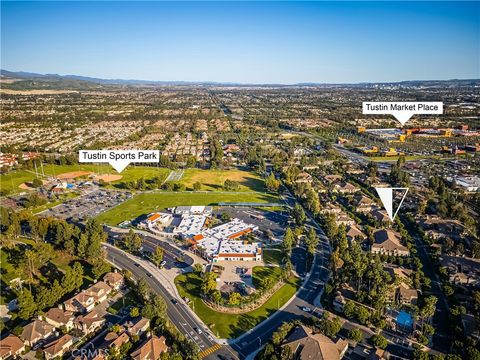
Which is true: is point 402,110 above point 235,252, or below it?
above

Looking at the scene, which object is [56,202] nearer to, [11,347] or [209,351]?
[11,347]

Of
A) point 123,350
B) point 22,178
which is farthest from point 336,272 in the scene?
point 22,178

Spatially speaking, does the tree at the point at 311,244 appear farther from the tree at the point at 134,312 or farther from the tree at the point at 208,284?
the tree at the point at 134,312

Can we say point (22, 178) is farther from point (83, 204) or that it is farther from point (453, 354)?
point (453, 354)

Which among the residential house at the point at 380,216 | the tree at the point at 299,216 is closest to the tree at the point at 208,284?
the tree at the point at 299,216

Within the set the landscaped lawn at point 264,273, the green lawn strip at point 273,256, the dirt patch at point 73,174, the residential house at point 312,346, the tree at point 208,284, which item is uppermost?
the dirt patch at point 73,174

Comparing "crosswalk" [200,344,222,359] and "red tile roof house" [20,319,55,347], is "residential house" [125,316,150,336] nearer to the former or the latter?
"crosswalk" [200,344,222,359]

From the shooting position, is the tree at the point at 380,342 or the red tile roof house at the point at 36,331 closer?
the tree at the point at 380,342

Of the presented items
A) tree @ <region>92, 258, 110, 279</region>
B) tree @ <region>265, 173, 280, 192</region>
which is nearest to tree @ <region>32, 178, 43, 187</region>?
tree @ <region>92, 258, 110, 279</region>
